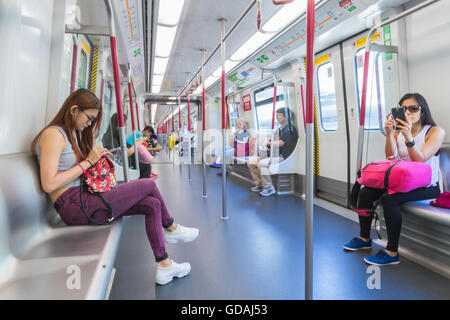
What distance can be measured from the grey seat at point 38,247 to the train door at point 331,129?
352 cm

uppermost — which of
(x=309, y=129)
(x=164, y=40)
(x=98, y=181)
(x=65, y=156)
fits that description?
(x=164, y=40)

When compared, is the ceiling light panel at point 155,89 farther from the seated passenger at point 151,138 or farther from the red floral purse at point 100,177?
the red floral purse at point 100,177

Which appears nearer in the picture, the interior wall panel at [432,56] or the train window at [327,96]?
the interior wall panel at [432,56]

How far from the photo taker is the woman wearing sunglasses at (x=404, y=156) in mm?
2207

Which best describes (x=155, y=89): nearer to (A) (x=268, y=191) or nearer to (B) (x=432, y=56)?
(A) (x=268, y=191)

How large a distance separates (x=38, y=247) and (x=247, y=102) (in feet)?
22.1

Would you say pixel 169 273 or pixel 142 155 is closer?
pixel 169 273

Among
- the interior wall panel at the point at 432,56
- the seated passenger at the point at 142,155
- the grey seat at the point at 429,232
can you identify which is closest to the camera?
the grey seat at the point at 429,232

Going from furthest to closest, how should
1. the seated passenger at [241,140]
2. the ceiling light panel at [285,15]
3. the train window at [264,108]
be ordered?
the seated passenger at [241,140] → the train window at [264,108] → the ceiling light panel at [285,15]

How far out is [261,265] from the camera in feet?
7.11

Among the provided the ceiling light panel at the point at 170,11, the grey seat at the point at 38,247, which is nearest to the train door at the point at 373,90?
the ceiling light panel at the point at 170,11

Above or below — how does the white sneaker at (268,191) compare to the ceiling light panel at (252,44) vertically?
below

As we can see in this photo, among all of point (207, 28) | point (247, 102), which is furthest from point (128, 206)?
point (247, 102)
